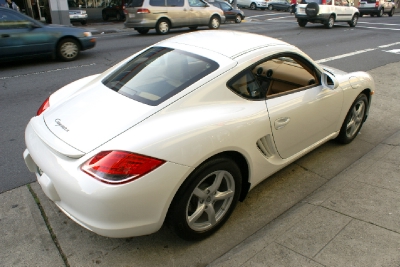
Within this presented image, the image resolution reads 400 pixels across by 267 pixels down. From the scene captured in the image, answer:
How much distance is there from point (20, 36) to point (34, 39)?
13.0 inches

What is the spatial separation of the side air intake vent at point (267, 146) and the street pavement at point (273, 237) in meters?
0.58

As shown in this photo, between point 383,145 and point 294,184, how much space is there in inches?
63.2

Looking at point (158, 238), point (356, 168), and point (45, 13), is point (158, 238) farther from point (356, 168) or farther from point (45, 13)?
point (45, 13)

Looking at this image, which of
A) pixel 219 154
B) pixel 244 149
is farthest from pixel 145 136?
pixel 244 149

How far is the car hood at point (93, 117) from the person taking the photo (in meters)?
2.51

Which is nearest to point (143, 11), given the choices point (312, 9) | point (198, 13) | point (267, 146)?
point (198, 13)

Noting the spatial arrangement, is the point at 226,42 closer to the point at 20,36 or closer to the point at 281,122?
the point at 281,122

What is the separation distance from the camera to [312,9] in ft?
59.6

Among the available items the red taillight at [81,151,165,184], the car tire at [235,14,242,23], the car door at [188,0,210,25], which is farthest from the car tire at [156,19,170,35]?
the red taillight at [81,151,165,184]

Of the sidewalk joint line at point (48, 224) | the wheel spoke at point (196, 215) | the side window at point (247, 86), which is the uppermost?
the side window at point (247, 86)

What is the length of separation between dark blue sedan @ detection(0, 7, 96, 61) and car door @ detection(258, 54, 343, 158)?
7457mm

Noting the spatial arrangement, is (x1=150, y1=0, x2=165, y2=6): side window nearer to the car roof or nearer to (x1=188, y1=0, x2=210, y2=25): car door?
(x1=188, y1=0, x2=210, y2=25): car door

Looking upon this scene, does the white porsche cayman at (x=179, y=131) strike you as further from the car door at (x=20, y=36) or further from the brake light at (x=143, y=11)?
the brake light at (x=143, y=11)

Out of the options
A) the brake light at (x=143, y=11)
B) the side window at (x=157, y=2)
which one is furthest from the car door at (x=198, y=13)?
the brake light at (x=143, y=11)
